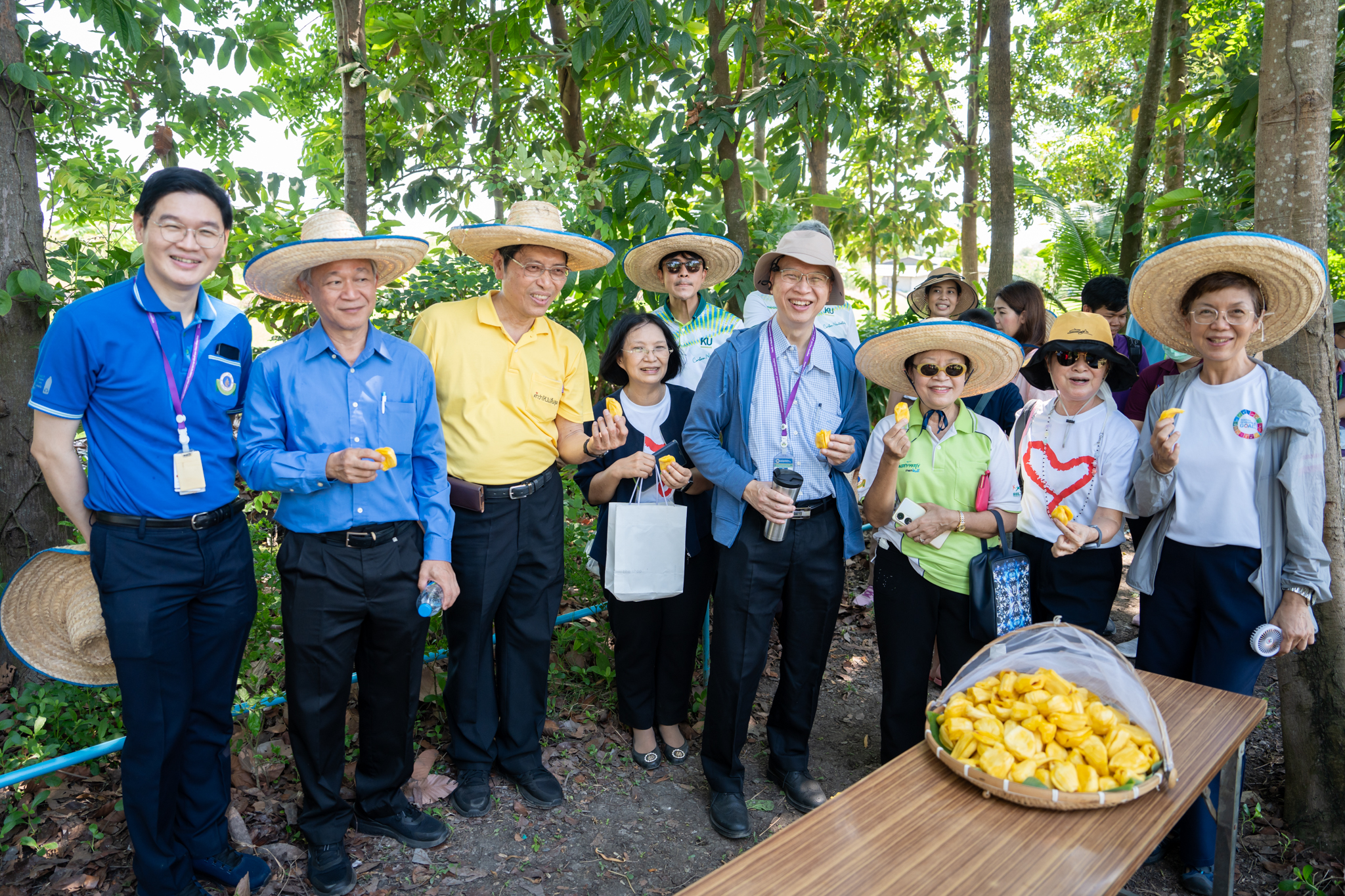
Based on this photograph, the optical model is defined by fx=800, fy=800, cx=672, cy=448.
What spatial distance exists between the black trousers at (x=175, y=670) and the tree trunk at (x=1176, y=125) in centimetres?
769

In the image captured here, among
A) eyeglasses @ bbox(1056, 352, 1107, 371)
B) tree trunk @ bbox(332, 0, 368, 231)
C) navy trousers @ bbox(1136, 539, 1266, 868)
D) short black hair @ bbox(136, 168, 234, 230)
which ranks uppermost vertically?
tree trunk @ bbox(332, 0, 368, 231)

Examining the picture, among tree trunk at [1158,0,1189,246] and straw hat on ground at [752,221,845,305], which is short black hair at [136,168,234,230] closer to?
straw hat on ground at [752,221,845,305]

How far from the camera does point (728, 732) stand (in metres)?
3.44

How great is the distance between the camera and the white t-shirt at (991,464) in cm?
317

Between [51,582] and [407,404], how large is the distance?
1.34 meters

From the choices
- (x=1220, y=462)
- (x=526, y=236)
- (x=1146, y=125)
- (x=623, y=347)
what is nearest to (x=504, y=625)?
(x=623, y=347)

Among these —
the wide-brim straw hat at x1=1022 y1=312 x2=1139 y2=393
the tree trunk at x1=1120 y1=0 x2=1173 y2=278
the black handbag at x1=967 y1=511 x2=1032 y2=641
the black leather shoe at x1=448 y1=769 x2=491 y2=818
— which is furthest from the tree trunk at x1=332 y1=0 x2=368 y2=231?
the tree trunk at x1=1120 y1=0 x2=1173 y2=278

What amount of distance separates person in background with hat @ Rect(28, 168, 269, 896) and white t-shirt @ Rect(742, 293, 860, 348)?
8.23 feet

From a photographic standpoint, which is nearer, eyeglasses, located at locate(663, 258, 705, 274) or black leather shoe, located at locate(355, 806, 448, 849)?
black leather shoe, located at locate(355, 806, 448, 849)

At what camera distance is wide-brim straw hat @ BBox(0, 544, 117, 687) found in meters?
2.70

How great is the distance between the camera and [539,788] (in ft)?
11.5

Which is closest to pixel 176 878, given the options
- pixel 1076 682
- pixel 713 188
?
pixel 1076 682

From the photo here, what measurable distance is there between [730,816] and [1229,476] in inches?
92.0

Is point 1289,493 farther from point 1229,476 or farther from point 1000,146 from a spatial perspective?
point 1000,146
